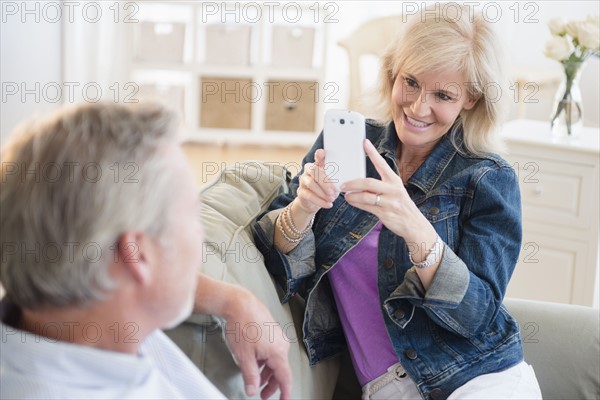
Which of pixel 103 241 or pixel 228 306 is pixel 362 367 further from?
pixel 103 241

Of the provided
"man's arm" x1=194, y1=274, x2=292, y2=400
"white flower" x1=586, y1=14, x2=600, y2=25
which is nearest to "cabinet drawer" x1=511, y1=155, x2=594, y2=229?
"white flower" x1=586, y1=14, x2=600, y2=25

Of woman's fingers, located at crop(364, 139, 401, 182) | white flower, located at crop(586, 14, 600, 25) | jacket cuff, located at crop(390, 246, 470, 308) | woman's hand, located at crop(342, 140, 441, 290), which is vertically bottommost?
jacket cuff, located at crop(390, 246, 470, 308)

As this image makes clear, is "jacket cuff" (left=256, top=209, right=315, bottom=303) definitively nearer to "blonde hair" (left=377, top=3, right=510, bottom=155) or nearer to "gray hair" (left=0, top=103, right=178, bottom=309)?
"blonde hair" (left=377, top=3, right=510, bottom=155)

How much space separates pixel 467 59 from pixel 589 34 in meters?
1.09

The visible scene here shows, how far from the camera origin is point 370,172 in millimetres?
1550

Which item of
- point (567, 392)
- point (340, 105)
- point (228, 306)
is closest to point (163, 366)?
point (228, 306)

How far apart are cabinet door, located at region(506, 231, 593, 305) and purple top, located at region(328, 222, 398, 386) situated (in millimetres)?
1070

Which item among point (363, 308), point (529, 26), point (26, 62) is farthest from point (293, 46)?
point (363, 308)

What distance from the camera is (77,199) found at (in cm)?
80

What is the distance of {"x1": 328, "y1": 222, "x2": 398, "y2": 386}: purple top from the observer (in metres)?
1.48

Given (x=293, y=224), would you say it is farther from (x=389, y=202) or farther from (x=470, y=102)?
(x=470, y=102)

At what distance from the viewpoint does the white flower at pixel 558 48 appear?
2473 mm

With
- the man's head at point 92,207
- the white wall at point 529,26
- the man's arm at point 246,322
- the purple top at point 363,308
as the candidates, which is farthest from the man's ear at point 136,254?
the white wall at point 529,26

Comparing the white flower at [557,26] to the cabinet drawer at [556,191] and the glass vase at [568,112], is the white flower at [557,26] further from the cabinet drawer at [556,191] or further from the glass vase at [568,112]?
the cabinet drawer at [556,191]
